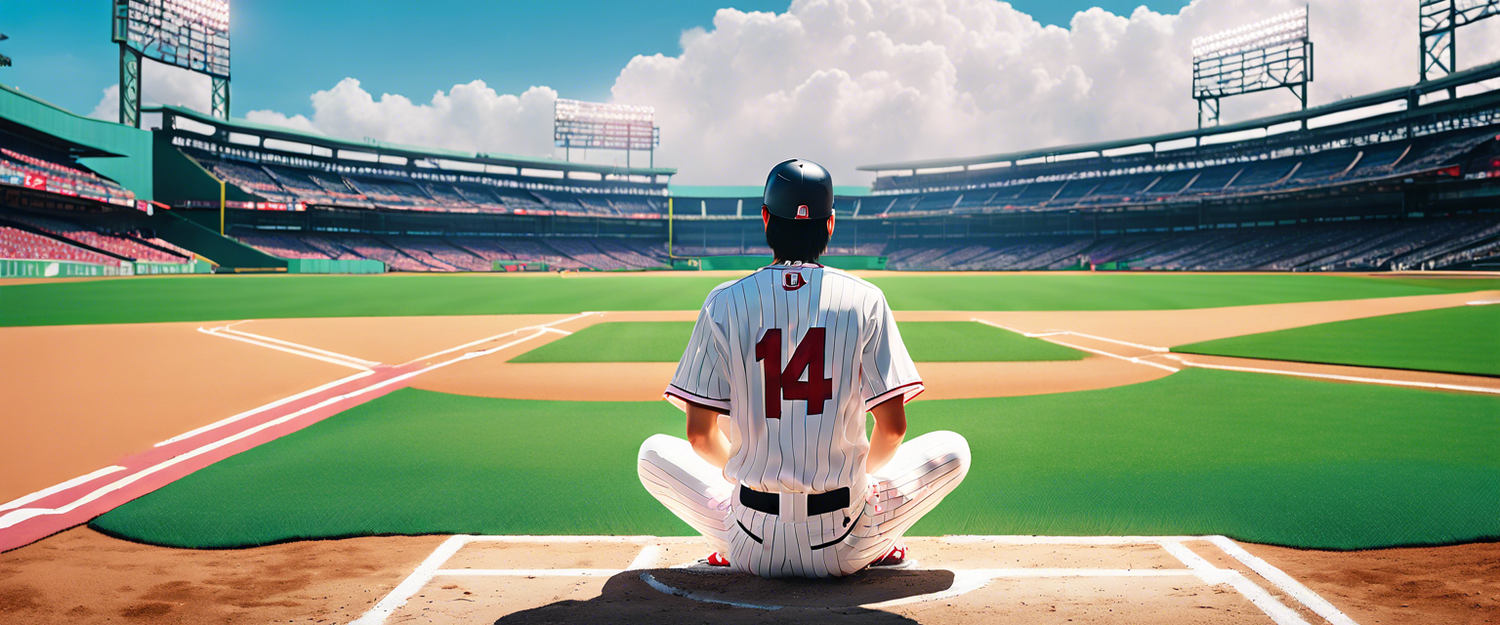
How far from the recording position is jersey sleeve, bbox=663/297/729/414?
8.10ft

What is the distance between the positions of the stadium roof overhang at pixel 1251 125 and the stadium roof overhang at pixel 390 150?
2847 centimetres

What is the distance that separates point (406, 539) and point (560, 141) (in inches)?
2918

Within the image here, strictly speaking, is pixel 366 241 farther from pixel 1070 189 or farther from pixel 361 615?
pixel 361 615

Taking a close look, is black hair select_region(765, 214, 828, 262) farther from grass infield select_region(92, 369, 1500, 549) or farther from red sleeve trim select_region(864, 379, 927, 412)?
grass infield select_region(92, 369, 1500, 549)

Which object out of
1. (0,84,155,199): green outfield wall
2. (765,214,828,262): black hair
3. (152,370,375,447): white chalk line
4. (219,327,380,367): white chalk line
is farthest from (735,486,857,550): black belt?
(0,84,155,199): green outfield wall

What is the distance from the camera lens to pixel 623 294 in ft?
85.4

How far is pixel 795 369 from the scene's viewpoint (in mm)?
2434

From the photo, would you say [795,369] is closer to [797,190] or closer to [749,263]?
[797,190]

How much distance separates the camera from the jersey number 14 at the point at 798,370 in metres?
2.42

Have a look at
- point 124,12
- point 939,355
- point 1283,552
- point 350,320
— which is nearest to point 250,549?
point 1283,552

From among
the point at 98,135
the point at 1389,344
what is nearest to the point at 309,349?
the point at 1389,344

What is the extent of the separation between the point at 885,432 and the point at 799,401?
14.4 inches

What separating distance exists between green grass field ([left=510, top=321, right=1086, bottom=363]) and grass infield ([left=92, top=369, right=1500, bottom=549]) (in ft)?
10.9

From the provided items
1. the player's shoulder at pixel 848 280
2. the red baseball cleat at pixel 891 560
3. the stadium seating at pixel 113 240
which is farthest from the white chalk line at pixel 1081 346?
the stadium seating at pixel 113 240
